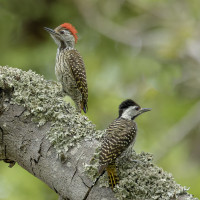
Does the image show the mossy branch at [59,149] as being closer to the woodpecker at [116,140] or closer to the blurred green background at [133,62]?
the woodpecker at [116,140]

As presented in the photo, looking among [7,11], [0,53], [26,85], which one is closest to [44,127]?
[26,85]

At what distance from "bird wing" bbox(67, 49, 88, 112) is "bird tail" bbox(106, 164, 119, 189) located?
74.2 inches

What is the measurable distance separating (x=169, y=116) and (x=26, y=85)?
4675 millimetres

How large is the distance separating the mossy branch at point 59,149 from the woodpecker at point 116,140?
0.17ft

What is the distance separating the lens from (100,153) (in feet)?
9.45

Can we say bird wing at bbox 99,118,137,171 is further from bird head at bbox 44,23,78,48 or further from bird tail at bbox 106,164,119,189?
bird head at bbox 44,23,78,48

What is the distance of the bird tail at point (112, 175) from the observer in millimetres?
2739

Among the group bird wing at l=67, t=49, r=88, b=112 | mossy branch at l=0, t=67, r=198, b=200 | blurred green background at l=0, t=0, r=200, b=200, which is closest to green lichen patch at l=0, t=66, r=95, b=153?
mossy branch at l=0, t=67, r=198, b=200

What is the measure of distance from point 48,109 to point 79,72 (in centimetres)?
179

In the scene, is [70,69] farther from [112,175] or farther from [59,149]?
[112,175]

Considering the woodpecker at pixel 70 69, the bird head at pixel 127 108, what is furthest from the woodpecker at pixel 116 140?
the woodpecker at pixel 70 69

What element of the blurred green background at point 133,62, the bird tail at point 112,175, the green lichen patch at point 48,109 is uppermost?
the blurred green background at point 133,62

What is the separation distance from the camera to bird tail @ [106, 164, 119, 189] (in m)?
2.74

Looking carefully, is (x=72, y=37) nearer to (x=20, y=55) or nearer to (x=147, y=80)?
(x=147, y=80)
